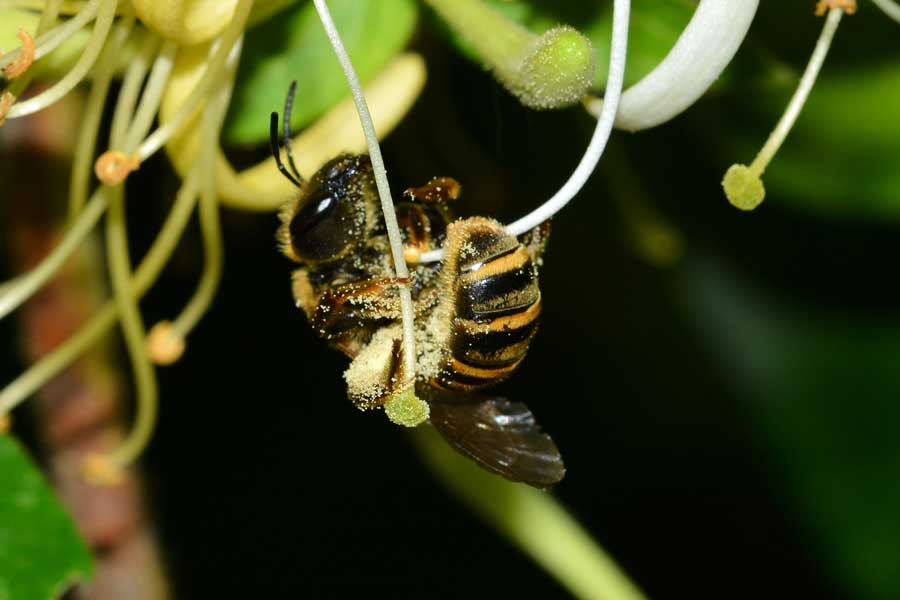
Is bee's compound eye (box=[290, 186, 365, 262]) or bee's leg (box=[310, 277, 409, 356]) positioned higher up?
bee's compound eye (box=[290, 186, 365, 262])

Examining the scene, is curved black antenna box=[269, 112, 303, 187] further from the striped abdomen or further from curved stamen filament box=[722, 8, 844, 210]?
curved stamen filament box=[722, 8, 844, 210]

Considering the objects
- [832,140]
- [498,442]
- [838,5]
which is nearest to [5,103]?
[498,442]

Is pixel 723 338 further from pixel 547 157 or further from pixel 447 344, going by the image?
pixel 447 344

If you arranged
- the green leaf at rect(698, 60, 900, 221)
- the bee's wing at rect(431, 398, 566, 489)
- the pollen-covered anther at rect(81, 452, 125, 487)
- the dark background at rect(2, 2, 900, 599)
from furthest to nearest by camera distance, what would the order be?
the dark background at rect(2, 2, 900, 599), the green leaf at rect(698, 60, 900, 221), the pollen-covered anther at rect(81, 452, 125, 487), the bee's wing at rect(431, 398, 566, 489)

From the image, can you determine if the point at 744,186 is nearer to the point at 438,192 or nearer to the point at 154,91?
the point at 438,192

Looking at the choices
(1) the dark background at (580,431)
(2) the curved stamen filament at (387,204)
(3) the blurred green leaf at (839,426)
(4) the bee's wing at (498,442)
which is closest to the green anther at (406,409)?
(2) the curved stamen filament at (387,204)

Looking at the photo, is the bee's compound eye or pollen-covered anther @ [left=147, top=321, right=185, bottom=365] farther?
pollen-covered anther @ [left=147, top=321, right=185, bottom=365]

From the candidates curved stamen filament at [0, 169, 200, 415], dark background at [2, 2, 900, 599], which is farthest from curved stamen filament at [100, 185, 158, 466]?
dark background at [2, 2, 900, 599]
